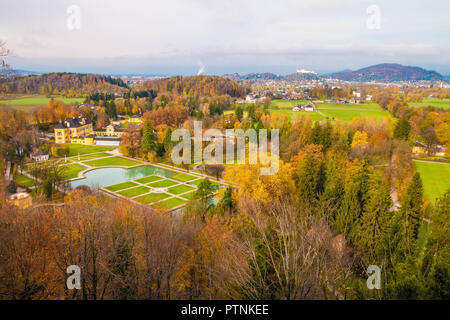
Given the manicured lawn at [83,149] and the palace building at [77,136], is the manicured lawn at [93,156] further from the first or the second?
the palace building at [77,136]

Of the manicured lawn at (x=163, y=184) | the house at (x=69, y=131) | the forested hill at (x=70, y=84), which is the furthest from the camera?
the forested hill at (x=70, y=84)

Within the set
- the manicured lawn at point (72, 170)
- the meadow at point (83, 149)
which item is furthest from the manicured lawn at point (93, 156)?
the manicured lawn at point (72, 170)

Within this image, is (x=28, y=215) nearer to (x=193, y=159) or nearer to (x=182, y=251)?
(x=182, y=251)

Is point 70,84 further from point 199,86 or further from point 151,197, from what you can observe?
point 151,197

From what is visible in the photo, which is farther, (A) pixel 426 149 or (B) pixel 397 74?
(B) pixel 397 74

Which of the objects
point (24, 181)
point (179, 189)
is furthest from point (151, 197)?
point (24, 181)
